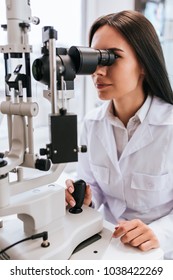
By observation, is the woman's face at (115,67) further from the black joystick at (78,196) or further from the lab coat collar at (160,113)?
the black joystick at (78,196)

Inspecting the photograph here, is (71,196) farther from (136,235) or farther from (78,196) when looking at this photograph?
(136,235)

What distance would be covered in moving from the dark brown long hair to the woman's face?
21mm

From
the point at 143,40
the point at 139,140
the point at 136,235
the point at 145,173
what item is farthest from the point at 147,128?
the point at 136,235

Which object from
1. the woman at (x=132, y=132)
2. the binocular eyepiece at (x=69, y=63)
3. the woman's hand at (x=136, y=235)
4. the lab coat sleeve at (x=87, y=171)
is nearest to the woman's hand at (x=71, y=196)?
the woman at (x=132, y=132)

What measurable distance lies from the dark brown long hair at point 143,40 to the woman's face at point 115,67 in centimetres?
2

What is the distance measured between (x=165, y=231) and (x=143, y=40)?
2.23ft

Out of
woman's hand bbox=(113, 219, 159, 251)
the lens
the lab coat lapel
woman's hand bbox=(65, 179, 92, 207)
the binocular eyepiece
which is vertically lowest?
woman's hand bbox=(113, 219, 159, 251)

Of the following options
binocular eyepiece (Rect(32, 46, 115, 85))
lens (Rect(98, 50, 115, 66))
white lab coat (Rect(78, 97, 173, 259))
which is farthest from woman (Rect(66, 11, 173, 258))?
binocular eyepiece (Rect(32, 46, 115, 85))

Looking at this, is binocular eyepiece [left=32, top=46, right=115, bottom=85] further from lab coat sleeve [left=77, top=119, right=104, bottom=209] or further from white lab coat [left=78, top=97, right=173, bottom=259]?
lab coat sleeve [left=77, top=119, right=104, bottom=209]

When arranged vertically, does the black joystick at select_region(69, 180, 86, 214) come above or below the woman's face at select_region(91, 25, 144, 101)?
below

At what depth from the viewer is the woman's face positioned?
3.18 ft

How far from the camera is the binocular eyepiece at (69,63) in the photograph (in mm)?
637

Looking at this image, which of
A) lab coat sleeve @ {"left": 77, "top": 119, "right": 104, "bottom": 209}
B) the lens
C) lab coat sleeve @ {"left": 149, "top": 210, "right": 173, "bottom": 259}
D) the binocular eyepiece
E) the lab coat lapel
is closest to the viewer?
the binocular eyepiece

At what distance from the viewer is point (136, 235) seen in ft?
2.44
